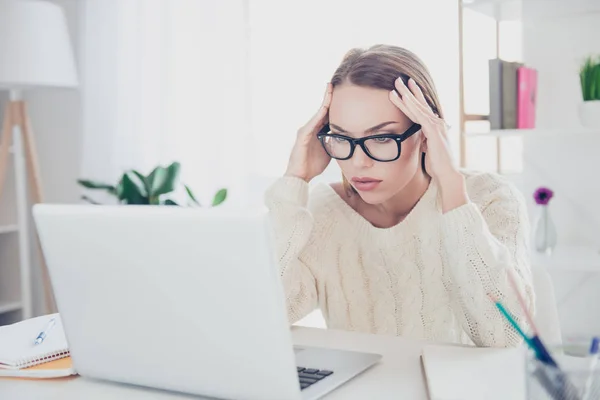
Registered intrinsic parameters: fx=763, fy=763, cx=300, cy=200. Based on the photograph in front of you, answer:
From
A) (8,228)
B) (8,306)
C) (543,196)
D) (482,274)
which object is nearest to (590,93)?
(543,196)

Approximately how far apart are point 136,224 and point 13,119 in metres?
2.47

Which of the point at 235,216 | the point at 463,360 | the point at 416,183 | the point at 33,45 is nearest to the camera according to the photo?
the point at 235,216

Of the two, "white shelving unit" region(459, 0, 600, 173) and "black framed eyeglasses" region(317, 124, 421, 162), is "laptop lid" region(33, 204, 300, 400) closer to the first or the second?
"black framed eyeglasses" region(317, 124, 421, 162)

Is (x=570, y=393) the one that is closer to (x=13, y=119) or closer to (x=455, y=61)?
(x=455, y=61)

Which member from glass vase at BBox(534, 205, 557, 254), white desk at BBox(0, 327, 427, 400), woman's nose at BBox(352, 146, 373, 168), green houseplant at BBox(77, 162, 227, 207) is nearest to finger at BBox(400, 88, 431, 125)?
woman's nose at BBox(352, 146, 373, 168)

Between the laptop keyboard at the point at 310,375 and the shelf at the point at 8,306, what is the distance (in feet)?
8.32

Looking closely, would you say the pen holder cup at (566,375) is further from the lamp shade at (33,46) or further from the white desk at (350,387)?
the lamp shade at (33,46)

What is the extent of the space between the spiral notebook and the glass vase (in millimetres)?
1652

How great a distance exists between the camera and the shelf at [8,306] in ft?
10.5

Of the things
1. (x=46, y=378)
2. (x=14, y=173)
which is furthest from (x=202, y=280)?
(x=14, y=173)

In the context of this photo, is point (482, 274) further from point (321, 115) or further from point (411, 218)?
point (321, 115)

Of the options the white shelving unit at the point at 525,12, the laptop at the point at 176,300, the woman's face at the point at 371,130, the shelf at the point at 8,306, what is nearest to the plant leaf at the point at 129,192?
the shelf at the point at 8,306

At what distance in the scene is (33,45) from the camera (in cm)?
284

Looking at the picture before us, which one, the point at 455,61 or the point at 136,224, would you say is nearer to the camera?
the point at 136,224
